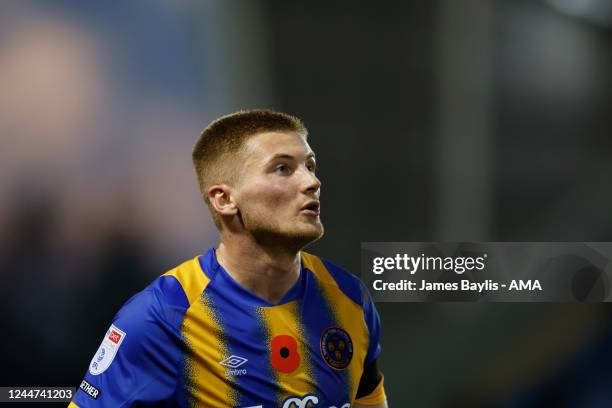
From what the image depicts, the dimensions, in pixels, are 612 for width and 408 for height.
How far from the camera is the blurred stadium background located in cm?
262

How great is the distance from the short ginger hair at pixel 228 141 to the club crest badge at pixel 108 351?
36 cm

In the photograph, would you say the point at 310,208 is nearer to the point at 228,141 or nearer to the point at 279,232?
the point at 279,232

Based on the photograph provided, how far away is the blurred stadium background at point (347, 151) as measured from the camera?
2.62m

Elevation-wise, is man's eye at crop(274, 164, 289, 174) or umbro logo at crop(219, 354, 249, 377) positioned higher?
man's eye at crop(274, 164, 289, 174)

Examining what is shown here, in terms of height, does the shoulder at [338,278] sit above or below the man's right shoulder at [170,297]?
above

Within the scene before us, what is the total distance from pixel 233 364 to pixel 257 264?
25 cm

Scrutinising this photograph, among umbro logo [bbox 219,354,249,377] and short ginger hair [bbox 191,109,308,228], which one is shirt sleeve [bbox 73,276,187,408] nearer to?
umbro logo [bbox 219,354,249,377]

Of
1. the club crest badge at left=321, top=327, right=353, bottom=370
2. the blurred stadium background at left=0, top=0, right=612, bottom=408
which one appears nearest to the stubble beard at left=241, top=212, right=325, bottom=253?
the club crest badge at left=321, top=327, right=353, bottom=370

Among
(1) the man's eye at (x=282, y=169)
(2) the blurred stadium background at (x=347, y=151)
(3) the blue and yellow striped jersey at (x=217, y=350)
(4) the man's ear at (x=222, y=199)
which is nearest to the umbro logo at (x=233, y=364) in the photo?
(3) the blue and yellow striped jersey at (x=217, y=350)

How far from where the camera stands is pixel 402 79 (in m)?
2.70

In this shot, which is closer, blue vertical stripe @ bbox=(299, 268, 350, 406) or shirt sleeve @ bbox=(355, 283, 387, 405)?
blue vertical stripe @ bbox=(299, 268, 350, 406)

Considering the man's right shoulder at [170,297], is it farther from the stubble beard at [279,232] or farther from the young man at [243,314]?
the stubble beard at [279,232]

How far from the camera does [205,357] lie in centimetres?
156

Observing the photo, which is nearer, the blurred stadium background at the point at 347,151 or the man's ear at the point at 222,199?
the man's ear at the point at 222,199
